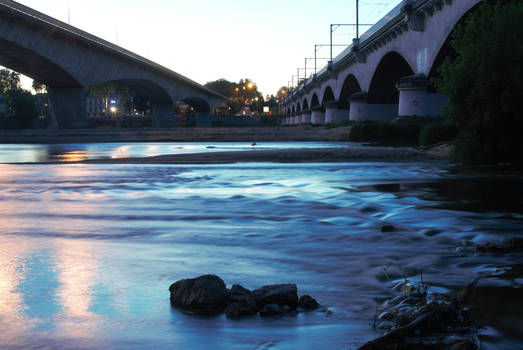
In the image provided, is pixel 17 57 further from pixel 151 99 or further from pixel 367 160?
pixel 151 99

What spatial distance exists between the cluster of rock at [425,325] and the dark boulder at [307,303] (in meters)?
0.51

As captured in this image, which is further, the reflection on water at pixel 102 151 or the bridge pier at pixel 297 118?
the bridge pier at pixel 297 118

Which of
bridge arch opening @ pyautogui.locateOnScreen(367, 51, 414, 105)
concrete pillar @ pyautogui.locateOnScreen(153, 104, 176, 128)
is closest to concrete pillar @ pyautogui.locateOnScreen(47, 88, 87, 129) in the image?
bridge arch opening @ pyautogui.locateOnScreen(367, 51, 414, 105)

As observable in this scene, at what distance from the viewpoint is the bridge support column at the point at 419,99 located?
36625mm

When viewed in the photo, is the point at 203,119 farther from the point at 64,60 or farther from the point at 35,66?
the point at 64,60

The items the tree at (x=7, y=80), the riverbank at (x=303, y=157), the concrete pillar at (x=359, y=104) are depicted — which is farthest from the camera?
the tree at (x=7, y=80)

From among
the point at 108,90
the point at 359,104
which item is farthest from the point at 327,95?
the point at 108,90

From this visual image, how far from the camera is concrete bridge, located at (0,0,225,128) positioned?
4144 cm

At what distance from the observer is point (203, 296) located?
403 cm

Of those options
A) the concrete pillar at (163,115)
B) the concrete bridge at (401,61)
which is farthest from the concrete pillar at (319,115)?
the concrete pillar at (163,115)

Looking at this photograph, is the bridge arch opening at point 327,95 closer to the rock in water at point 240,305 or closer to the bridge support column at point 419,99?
the bridge support column at point 419,99

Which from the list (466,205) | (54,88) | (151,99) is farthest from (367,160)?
(151,99)

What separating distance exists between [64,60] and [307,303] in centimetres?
4955

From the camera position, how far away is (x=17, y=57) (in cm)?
4594
